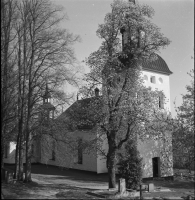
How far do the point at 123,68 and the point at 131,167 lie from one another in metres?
6.72

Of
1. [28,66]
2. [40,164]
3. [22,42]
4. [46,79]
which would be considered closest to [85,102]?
A: [46,79]

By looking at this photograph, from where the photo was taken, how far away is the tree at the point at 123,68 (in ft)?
57.6

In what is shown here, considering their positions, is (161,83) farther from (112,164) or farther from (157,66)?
(112,164)

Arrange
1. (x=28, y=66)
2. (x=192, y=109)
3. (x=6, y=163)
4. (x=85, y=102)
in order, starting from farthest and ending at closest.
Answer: (x=6, y=163) → (x=85, y=102) → (x=28, y=66) → (x=192, y=109)

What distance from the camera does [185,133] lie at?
1446 centimetres

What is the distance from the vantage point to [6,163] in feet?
122

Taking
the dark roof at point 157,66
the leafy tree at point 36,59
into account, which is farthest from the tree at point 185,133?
the dark roof at point 157,66

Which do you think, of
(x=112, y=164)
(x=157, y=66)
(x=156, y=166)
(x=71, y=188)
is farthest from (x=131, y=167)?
(x=157, y=66)

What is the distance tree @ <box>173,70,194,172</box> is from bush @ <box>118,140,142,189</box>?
395 cm

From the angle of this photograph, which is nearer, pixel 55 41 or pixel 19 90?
pixel 19 90

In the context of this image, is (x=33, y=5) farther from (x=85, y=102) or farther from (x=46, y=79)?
(x=85, y=102)

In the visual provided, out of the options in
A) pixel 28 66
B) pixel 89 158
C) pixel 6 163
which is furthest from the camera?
pixel 6 163

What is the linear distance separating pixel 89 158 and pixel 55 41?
15.3 m

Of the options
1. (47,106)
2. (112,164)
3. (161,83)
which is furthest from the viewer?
(161,83)
